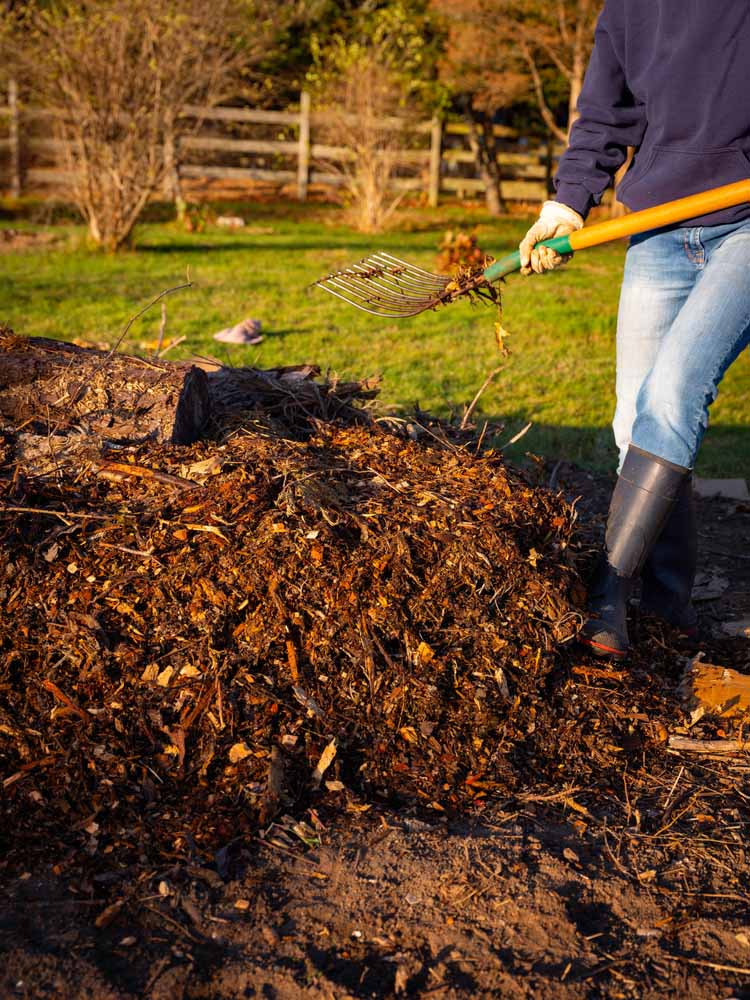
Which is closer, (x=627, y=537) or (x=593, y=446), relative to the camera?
(x=627, y=537)

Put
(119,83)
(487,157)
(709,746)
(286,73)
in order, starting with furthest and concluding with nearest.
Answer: (286,73), (487,157), (119,83), (709,746)

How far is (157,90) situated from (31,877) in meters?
9.84

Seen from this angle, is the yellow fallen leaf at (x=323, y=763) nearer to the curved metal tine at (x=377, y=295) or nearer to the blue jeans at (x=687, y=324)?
the blue jeans at (x=687, y=324)

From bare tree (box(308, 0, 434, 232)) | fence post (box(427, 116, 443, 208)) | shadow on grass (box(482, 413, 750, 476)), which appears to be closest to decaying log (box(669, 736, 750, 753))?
shadow on grass (box(482, 413, 750, 476))

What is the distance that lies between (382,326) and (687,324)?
5469 millimetres

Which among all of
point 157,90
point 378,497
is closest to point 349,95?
point 157,90

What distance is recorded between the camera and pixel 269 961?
1.68m

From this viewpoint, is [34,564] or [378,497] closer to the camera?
[34,564]

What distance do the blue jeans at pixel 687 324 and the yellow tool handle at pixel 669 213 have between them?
0.10 metres

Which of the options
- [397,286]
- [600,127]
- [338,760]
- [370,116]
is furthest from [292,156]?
[338,760]

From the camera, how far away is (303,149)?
57.3 feet

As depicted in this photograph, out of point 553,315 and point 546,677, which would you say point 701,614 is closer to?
point 546,677

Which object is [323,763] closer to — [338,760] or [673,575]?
[338,760]

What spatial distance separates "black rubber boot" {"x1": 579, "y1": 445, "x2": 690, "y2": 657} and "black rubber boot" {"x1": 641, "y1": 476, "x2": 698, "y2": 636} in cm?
33
